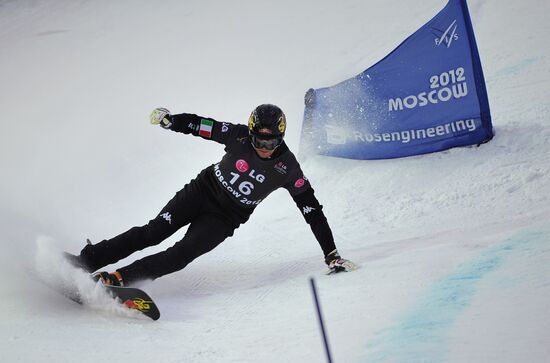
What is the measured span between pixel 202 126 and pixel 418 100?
→ 7.18ft

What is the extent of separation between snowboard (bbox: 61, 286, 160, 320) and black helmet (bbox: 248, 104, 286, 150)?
1220 millimetres

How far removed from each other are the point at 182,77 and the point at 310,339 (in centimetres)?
708

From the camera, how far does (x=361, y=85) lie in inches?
225

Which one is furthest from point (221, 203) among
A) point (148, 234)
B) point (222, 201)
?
point (148, 234)

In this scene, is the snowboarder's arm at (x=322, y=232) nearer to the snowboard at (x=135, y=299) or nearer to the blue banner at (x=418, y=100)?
the snowboard at (x=135, y=299)

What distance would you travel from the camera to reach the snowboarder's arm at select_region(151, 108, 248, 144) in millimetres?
4205

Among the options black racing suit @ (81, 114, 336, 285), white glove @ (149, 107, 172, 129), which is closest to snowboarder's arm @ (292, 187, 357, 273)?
black racing suit @ (81, 114, 336, 285)

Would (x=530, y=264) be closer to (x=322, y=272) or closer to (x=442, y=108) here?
(x=322, y=272)

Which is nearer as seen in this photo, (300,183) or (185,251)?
(185,251)

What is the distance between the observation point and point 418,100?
5.46 meters

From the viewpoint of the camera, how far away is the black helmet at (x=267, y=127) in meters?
3.88

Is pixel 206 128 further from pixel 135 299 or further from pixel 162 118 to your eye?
pixel 135 299

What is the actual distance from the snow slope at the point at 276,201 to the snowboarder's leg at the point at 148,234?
0.26 meters

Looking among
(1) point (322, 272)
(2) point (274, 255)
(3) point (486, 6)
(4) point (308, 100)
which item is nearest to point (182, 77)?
(4) point (308, 100)
